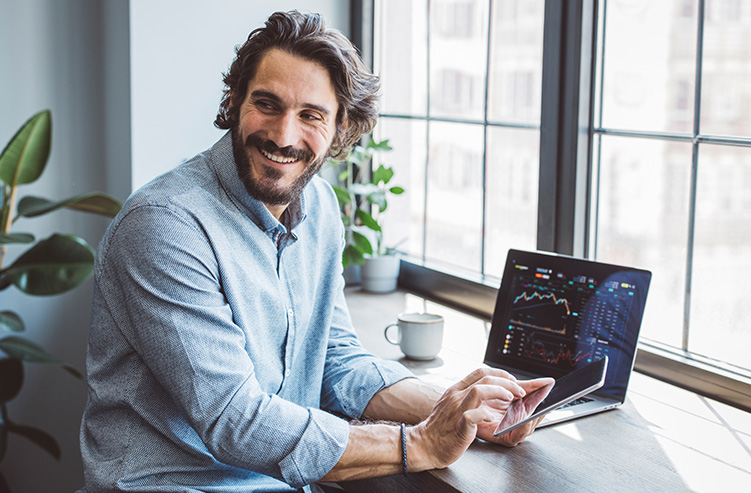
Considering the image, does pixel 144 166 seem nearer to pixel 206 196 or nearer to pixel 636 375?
pixel 206 196

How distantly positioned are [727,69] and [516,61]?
69 centimetres

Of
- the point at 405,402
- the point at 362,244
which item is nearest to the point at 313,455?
the point at 405,402

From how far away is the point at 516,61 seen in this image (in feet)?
7.22

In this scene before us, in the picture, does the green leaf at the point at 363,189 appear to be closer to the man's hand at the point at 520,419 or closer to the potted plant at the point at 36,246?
the potted plant at the point at 36,246

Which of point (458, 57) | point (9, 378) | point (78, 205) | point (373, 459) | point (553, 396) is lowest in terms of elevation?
point (9, 378)

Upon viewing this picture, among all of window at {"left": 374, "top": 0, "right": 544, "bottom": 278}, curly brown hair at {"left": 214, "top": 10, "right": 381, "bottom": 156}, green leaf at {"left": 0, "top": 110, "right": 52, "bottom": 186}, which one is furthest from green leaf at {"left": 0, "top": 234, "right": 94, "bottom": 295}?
window at {"left": 374, "top": 0, "right": 544, "bottom": 278}

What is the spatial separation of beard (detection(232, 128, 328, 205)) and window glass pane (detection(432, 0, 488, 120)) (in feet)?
3.20

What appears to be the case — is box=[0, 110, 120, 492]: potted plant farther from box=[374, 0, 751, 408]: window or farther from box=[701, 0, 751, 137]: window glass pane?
box=[701, 0, 751, 137]: window glass pane

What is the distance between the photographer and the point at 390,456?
1.31 metres

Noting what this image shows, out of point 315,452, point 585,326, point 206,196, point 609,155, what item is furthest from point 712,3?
point 315,452

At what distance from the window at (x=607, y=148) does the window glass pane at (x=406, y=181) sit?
6 centimetres

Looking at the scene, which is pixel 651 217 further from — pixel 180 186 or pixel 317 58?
pixel 180 186

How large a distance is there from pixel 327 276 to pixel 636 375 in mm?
763

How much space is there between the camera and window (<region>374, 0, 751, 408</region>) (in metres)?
1.66
